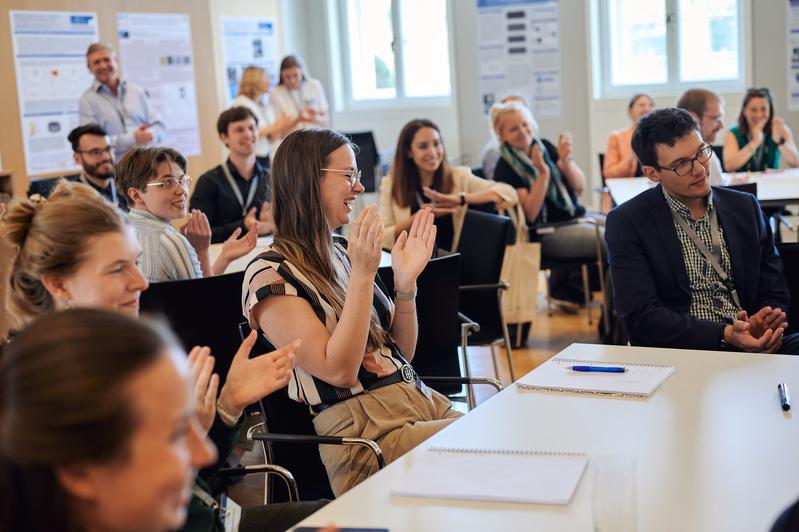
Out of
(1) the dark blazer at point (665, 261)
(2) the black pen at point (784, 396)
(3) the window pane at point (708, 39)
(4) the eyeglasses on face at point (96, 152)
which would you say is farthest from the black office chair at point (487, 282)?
(3) the window pane at point (708, 39)

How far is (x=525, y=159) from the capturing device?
561cm

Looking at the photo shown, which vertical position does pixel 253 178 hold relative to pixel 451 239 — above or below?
above

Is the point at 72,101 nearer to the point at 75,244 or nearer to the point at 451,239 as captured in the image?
the point at 451,239

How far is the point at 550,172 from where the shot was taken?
5.66 m

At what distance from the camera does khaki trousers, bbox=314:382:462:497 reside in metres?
2.29

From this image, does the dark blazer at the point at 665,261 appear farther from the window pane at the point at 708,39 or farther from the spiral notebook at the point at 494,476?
the window pane at the point at 708,39

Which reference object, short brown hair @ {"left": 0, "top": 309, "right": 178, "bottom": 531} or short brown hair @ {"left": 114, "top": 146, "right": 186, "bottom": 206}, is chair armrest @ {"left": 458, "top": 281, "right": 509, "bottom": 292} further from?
short brown hair @ {"left": 0, "top": 309, "right": 178, "bottom": 531}

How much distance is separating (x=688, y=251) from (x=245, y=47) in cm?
669

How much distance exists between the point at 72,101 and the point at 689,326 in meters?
5.56

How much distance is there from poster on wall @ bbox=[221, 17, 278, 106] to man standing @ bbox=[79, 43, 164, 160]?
178 centimetres

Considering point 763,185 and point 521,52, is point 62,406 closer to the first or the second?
point 763,185

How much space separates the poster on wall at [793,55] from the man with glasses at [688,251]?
558cm

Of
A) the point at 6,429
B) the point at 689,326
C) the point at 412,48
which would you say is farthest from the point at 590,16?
the point at 6,429

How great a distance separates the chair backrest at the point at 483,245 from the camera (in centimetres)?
394
